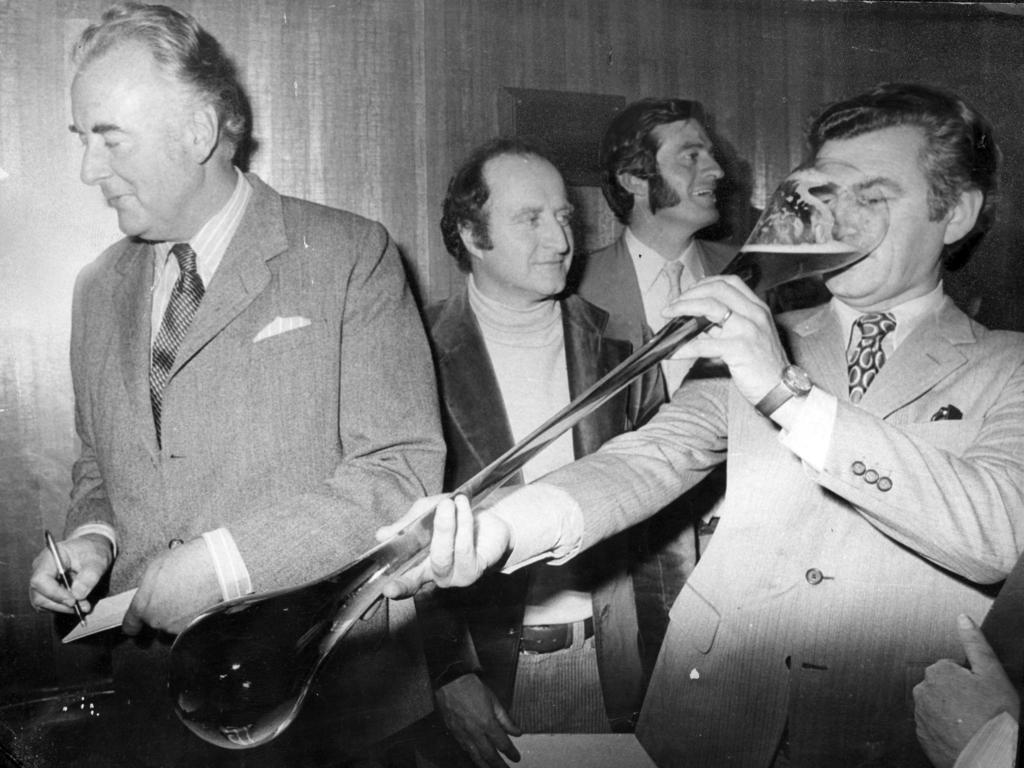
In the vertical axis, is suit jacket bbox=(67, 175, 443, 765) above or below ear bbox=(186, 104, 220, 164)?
below

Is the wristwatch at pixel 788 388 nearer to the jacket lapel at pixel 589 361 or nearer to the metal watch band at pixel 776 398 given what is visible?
the metal watch band at pixel 776 398

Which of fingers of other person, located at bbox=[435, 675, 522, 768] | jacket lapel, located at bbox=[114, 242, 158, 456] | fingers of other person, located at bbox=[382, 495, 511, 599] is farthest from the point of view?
fingers of other person, located at bbox=[435, 675, 522, 768]

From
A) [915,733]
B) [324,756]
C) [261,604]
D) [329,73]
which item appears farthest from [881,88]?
[324,756]

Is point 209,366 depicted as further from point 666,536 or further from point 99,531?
point 666,536

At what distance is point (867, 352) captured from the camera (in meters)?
0.94

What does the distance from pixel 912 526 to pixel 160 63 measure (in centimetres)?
90

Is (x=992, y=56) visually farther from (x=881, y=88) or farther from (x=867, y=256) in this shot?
(x=867, y=256)

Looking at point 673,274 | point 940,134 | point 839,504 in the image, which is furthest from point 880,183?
point 839,504

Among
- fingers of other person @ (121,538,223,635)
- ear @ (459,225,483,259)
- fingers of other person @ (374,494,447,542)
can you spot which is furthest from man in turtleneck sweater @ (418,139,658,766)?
fingers of other person @ (121,538,223,635)

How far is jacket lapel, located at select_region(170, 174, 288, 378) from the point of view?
0.86m

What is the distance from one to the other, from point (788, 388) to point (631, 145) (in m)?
0.36

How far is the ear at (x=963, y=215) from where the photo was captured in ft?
3.11

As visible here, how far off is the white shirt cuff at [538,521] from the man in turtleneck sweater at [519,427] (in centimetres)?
4

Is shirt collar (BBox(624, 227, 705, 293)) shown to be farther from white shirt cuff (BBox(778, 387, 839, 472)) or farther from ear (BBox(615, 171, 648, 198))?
white shirt cuff (BBox(778, 387, 839, 472))
